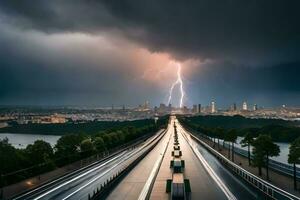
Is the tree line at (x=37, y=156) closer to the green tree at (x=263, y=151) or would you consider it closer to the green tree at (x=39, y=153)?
the green tree at (x=39, y=153)

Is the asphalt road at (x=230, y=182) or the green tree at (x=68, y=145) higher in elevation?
the green tree at (x=68, y=145)

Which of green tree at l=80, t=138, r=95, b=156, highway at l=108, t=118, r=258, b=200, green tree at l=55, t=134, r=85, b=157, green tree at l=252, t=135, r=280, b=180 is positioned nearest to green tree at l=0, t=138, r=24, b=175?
highway at l=108, t=118, r=258, b=200

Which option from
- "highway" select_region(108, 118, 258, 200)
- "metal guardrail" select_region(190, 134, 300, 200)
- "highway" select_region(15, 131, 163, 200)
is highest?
"metal guardrail" select_region(190, 134, 300, 200)

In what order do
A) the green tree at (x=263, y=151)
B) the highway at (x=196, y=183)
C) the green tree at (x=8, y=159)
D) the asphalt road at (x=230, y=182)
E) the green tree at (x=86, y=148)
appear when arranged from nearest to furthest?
the asphalt road at (x=230, y=182), the highway at (x=196, y=183), the green tree at (x=8, y=159), the green tree at (x=263, y=151), the green tree at (x=86, y=148)

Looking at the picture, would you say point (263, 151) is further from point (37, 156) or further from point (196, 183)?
point (37, 156)

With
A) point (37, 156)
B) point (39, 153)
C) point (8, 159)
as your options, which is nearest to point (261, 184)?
point (8, 159)

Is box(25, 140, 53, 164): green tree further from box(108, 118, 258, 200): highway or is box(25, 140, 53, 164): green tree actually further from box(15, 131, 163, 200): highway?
box(108, 118, 258, 200): highway

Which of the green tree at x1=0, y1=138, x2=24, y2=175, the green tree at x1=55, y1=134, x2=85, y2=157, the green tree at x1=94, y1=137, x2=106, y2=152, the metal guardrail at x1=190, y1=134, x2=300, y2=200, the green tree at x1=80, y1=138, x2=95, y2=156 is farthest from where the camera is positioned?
the green tree at x1=94, y1=137, x2=106, y2=152

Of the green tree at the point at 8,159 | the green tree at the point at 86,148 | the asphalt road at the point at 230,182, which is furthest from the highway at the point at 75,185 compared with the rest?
the green tree at the point at 86,148
